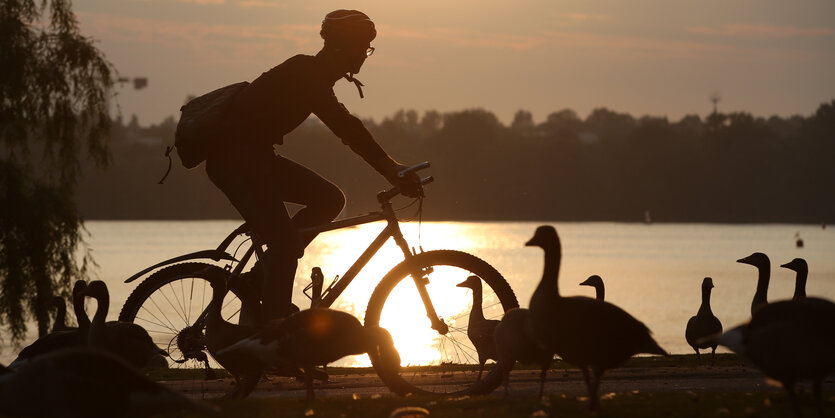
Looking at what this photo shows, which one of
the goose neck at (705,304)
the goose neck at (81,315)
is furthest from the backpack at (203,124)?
the goose neck at (705,304)

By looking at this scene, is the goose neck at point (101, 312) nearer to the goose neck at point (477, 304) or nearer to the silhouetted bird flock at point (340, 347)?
the silhouetted bird flock at point (340, 347)

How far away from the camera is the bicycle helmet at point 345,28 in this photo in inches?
389

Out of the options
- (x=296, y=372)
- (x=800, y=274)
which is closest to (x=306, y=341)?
(x=296, y=372)

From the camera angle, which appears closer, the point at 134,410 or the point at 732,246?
the point at 134,410

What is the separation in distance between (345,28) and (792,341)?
14.0 feet

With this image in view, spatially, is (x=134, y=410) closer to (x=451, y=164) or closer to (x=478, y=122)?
(x=451, y=164)

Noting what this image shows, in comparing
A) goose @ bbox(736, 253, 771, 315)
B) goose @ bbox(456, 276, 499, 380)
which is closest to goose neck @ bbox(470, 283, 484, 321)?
goose @ bbox(456, 276, 499, 380)

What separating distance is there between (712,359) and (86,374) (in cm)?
894

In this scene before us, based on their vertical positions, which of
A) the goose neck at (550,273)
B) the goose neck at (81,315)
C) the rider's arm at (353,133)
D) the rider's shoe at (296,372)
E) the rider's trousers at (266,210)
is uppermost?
the rider's arm at (353,133)

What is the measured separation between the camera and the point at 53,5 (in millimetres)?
30906

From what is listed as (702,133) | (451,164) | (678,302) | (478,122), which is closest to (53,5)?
(678,302)

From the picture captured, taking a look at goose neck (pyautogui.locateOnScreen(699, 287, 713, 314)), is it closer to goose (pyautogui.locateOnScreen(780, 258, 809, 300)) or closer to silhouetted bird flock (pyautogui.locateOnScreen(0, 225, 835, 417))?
goose (pyautogui.locateOnScreen(780, 258, 809, 300))

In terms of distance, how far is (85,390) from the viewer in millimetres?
7527

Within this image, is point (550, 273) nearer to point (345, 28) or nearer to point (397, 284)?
point (397, 284)
